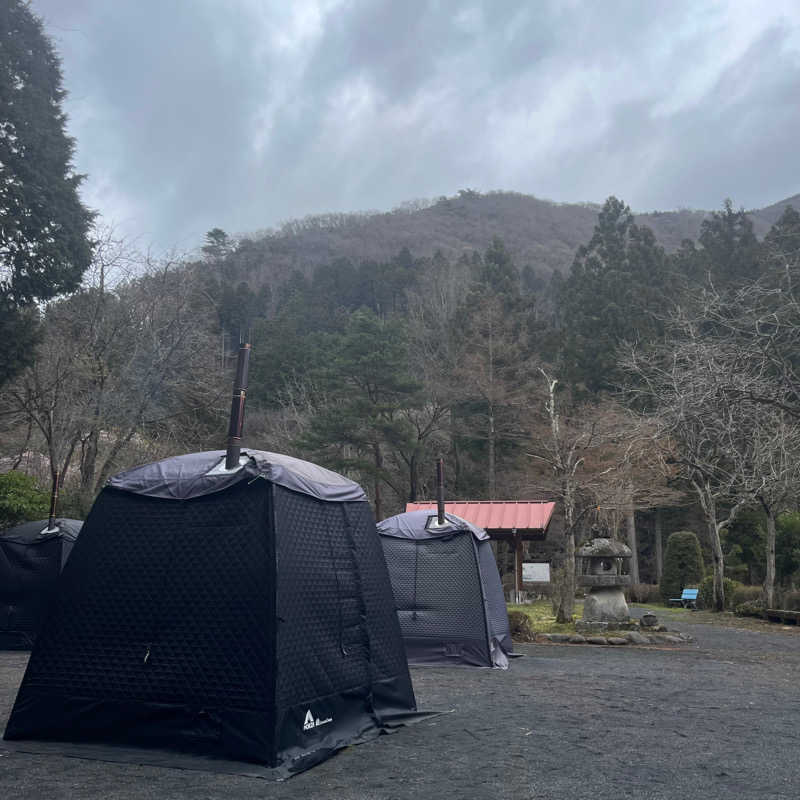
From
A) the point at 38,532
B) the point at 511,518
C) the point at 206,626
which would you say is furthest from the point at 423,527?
the point at 511,518

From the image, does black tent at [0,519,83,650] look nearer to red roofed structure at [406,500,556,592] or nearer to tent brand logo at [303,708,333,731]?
tent brand logo at [303,708,333,731]

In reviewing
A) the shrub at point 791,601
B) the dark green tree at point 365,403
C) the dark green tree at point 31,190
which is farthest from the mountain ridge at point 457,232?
the dark green tree at point 31,190

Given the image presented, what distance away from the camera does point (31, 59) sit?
1545cm

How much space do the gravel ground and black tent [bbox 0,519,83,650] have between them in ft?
10.6

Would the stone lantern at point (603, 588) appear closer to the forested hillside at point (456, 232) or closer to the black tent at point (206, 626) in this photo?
the black tent at point (206, 626)

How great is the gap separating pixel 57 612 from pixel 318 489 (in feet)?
6.31

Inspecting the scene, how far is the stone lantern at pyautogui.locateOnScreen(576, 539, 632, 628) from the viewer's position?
15195 mm

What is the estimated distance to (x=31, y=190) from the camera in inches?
573

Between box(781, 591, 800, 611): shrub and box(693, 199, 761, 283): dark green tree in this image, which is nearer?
box(781, 591, 800, 611): shrub

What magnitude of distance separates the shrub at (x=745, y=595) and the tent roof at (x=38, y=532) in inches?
645

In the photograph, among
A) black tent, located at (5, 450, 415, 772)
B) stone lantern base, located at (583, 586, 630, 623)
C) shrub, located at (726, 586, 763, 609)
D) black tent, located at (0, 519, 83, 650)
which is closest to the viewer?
black tent, located at (5, 450, 415, 772)

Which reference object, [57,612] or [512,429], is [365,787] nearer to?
[57,612]

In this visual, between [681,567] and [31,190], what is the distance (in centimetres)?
2151

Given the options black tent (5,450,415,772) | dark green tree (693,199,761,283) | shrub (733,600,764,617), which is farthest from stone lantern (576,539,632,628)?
dark green tree (693,199,761,283)
